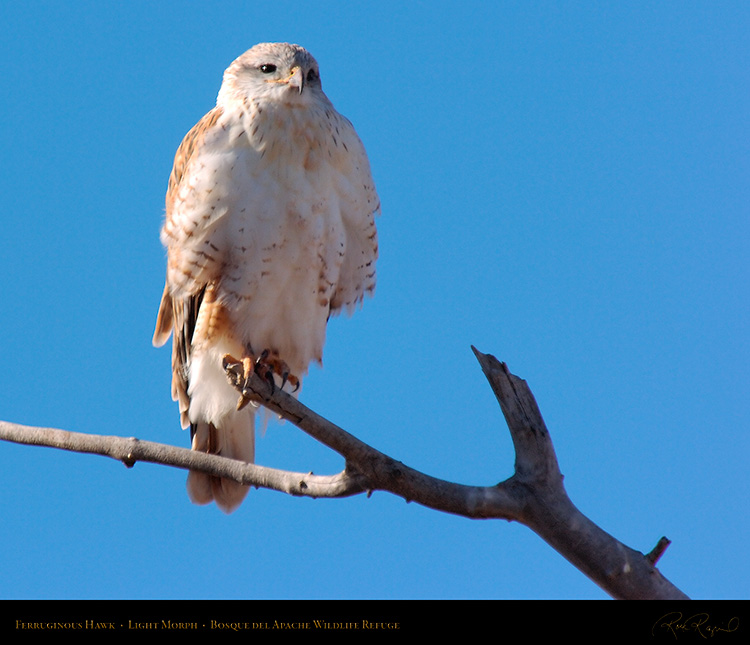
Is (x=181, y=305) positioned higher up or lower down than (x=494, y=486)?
higher up

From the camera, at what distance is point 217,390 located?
5.27 meters

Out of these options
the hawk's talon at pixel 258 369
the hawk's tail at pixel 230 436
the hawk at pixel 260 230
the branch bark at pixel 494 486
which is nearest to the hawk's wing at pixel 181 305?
the hawk at pixel 260 230

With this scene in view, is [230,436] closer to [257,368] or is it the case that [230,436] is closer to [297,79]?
[257,368]

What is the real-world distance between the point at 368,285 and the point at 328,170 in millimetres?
790

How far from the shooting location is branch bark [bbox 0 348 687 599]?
3.37 meters

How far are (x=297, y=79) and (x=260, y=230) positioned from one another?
82 cm

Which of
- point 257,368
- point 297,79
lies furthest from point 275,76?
point 257,368

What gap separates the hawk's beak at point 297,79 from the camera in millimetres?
4906

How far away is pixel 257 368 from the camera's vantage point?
4.70m
